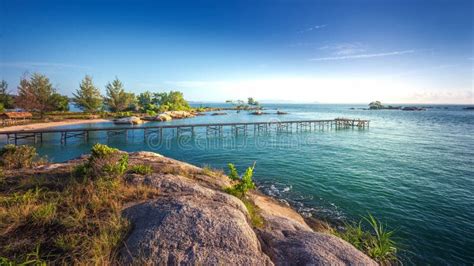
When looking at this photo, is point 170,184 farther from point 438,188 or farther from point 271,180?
point 438,188

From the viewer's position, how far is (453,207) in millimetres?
12102

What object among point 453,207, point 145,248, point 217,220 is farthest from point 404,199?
point 145,248

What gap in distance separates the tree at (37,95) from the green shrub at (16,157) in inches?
1989

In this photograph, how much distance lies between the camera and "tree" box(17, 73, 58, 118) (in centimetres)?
4650

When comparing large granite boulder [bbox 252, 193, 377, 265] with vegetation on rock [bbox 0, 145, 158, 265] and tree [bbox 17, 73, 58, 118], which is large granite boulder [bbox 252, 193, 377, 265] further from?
tree [bbox 17, 73, 58, 118]

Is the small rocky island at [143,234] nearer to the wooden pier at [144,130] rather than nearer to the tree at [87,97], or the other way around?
the wooden pier at [144,130]

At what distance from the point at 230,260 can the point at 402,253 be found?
8724 mm

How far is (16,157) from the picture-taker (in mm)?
10297

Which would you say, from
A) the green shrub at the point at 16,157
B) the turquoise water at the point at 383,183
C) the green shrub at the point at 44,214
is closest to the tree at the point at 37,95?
the turquoise water at the point at 383,183

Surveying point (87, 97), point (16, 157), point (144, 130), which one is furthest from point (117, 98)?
point (16, 157)

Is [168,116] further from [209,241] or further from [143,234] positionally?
[209,241]

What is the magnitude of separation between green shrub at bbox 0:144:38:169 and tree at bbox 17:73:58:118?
50508mm

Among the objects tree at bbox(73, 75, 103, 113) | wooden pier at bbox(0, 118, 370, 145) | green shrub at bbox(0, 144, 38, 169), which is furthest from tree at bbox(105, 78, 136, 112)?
green shrub at bbox(0, 144, 38, 169)

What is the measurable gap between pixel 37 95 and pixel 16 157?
53.7 meters
